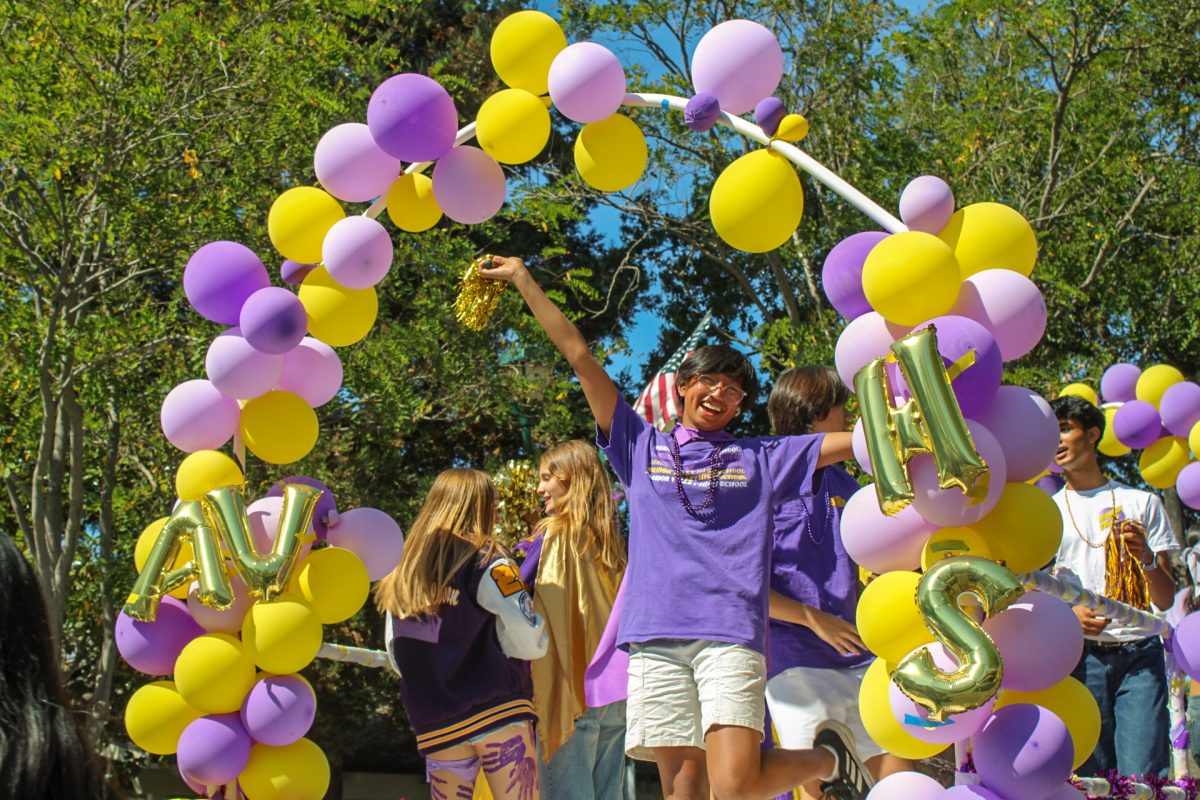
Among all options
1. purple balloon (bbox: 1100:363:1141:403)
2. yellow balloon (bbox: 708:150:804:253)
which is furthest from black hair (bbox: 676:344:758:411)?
purple balloon (bbox: 1100:363:1141:403)

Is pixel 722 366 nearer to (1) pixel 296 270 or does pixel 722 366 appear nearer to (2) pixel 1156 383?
(1) pixel 296 270

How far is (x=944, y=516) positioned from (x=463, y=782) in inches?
84.5

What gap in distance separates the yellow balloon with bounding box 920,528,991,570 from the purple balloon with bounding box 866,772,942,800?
1.58 feet

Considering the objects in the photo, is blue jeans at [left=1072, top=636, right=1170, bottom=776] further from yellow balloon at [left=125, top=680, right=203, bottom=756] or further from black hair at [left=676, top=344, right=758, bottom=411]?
yellow balloon at [left=125, top=680, right=203, bottom=756]

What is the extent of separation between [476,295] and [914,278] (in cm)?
152

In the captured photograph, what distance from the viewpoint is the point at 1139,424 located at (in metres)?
6.08

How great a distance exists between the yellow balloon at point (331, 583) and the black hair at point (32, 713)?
2.36m

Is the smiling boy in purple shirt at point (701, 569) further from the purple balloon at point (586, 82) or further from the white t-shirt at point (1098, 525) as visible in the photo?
the white t-shirt at point (1098, 525)

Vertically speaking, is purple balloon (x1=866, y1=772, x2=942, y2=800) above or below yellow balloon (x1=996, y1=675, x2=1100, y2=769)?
below

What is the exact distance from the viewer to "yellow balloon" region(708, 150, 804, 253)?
3.63 metres

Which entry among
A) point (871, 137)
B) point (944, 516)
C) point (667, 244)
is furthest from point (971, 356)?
point (667, 244)

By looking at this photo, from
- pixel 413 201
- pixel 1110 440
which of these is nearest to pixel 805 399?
pixel 413 201

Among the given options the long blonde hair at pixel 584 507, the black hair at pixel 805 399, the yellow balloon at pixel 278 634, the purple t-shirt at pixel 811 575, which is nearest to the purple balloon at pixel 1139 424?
the black hair at pixel 805 399

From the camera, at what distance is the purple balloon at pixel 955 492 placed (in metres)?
2.94
